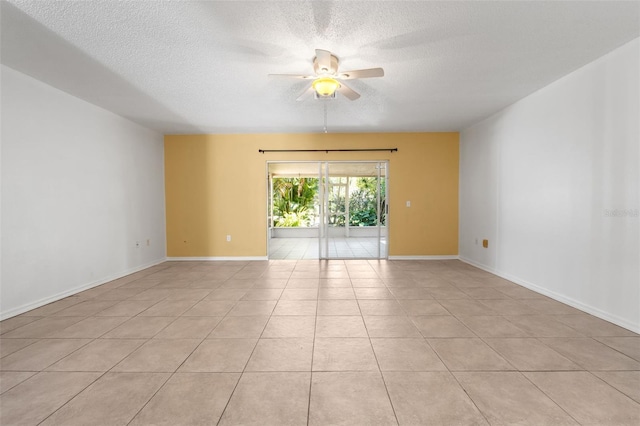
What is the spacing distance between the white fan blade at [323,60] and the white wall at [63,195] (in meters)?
3.36

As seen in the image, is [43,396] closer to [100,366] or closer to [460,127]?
[100,366]

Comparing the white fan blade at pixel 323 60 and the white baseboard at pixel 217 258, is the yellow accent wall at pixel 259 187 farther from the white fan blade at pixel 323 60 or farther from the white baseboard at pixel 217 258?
the white fan blade at pixel 323 60

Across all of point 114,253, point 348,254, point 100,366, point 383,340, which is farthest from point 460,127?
point 114,253

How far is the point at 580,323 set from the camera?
2.67 meters

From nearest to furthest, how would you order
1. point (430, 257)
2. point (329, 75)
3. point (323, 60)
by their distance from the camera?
point (323, 60) → point (329, 75) → point (430, 257)

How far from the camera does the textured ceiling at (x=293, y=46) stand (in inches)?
83.0

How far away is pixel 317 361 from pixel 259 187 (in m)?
4.34

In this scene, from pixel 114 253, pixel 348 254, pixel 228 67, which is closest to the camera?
pixel 228 67

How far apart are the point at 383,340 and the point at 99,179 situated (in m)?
4.56

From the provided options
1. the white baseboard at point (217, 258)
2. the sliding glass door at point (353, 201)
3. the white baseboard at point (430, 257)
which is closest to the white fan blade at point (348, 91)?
the sliding glass door at point (353, 201)

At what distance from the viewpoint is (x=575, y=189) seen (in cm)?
310

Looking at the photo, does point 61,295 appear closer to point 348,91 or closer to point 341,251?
point 348,91

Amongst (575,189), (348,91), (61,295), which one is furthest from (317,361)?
(61,295)

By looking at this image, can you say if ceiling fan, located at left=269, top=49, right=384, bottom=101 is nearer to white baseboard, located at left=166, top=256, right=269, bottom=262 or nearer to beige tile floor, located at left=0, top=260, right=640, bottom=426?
beige tile floor, located at left=0, top=260, right=640, bottom=426
